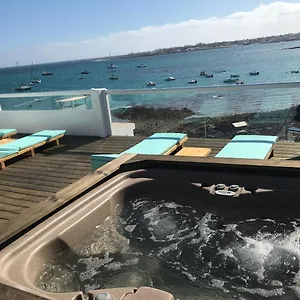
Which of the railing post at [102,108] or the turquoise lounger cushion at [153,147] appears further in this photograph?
the railing post at [102,108]

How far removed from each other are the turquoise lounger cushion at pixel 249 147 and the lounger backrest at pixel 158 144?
0.81 metres

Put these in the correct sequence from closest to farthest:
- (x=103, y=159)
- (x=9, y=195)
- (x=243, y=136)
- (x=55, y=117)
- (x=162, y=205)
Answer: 1. (x=162, y=205)
2. (x=9, y=195)
3. (x=103, y=159)
4. (x=243, y=136)
5. (x=55, y=117)

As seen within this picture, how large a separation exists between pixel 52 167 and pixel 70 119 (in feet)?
6.29

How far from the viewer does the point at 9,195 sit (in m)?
3.90

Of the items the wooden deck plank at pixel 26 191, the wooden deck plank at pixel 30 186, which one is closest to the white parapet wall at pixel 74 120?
the wooden deck plank at pixel 30 186

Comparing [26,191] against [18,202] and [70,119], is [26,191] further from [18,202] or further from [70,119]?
[70,119]

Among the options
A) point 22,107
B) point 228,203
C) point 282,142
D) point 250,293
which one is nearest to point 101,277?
point 250,293

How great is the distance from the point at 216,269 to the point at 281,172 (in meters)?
1.05

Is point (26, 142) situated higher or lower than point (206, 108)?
lower

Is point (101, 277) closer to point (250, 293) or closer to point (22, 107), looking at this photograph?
point (250, 293)

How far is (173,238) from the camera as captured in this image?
2.63 meters

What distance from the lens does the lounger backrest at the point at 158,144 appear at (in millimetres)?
4329

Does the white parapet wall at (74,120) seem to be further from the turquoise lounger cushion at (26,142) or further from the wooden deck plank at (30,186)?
the wooden deck plank at (30,186)

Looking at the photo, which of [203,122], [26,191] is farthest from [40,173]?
[203,122]
